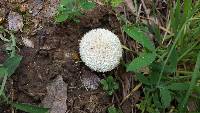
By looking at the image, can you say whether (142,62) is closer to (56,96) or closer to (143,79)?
(143,79)

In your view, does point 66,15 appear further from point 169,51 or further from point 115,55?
point 169,51

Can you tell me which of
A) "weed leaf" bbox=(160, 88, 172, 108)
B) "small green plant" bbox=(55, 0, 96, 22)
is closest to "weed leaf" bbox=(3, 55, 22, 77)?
"small green plant" bbox=(55, 0, 96, 22)

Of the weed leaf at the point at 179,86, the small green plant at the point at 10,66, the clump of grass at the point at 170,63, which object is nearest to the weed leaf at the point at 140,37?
the clump of grass at the point at 170,63

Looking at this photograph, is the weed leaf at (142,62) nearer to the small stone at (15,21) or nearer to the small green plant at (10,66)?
the small green plant at (10,66)

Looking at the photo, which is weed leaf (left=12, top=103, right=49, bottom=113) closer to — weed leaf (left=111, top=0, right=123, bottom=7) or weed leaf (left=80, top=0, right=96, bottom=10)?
weed leaf (left=80, top=0, right=96, bottom=10)

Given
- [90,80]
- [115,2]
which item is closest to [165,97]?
[90,80]

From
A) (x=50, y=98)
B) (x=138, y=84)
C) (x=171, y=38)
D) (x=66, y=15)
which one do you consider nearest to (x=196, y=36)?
(x=171, y=38)
